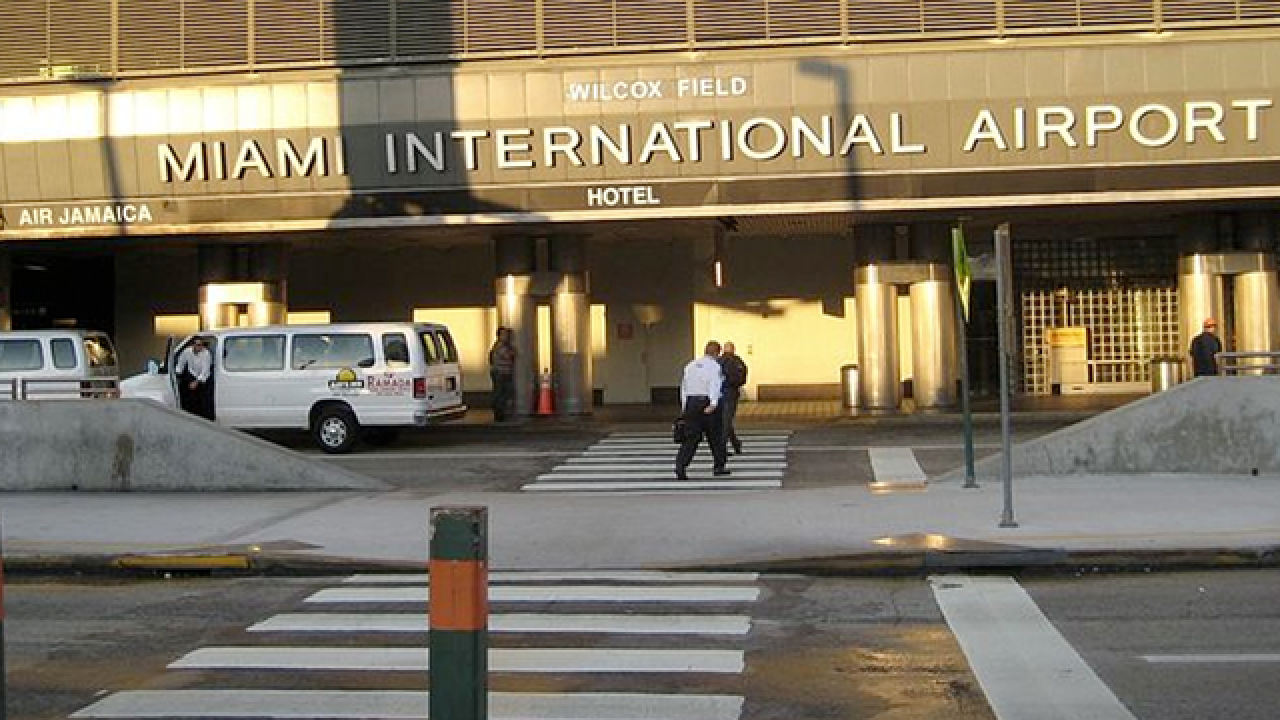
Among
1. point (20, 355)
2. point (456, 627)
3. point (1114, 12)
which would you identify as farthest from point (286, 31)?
point (456, 627)

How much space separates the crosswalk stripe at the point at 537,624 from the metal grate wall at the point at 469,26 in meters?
16.9

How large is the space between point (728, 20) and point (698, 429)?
10.6 metres

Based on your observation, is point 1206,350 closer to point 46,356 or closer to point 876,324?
point 876,324

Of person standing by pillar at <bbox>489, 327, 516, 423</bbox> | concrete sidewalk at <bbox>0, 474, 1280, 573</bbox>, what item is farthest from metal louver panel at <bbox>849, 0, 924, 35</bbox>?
concrete sidewalk at <bbox>0, 474, 1280, 573</bbox>

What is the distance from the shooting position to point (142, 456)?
16.8 metres

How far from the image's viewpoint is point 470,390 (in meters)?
33.0

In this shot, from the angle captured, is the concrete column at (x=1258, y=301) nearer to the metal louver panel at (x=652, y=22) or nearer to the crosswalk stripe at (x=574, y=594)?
the metal louver panel at (x=652, y=22)

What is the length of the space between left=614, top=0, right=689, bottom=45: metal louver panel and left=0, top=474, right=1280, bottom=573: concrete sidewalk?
1135cm

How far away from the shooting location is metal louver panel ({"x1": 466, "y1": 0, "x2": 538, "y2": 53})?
80.8ft

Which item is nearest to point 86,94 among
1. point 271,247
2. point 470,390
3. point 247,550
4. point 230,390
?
point 271,247

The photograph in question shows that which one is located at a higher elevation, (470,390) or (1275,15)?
(1275,15)

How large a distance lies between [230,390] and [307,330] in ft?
5.25

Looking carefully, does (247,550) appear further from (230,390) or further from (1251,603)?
(230,390)

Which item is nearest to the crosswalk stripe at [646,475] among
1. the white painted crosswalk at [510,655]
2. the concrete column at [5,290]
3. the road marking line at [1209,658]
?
the white painted crosswalk at [510,655]
